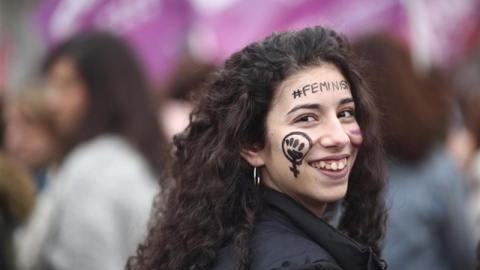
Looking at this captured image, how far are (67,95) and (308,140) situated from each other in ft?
7.31

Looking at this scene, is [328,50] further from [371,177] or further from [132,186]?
[132,186]

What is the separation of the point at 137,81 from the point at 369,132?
1842 millimetres

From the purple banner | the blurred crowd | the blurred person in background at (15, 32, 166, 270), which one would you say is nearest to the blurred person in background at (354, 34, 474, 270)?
the blurred crowd

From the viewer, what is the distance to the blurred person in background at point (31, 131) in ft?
22.1

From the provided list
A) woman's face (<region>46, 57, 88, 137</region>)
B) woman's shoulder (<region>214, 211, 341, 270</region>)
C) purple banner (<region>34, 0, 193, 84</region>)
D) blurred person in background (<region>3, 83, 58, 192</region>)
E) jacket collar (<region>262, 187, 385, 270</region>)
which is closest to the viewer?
woman's shoulder (<region>214, 211, 341, 270</region>)

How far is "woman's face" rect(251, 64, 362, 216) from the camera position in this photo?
10.1 feet

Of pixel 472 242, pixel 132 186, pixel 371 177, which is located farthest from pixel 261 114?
pixel 472 242

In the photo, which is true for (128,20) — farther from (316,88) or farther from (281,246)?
(281,246)

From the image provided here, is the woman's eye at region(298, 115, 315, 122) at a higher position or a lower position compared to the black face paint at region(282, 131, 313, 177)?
higher

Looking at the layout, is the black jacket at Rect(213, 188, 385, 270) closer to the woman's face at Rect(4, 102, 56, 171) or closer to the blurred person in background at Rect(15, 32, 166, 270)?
the blurred person in background at Rect(15, 32, 166, 270)

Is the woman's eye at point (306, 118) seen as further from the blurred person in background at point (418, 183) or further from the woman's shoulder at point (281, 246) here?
the blurred person in background at point (418, 183)

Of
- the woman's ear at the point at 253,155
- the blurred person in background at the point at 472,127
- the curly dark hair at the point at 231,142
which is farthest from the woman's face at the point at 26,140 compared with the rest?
the woman's ear at the point at 253,155

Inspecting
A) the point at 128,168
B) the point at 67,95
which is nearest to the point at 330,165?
the point at 128,168

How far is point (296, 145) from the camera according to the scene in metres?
3.08
